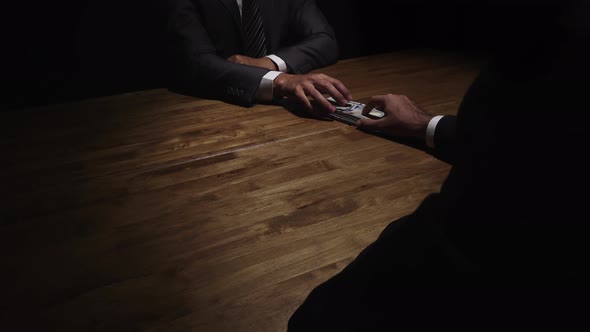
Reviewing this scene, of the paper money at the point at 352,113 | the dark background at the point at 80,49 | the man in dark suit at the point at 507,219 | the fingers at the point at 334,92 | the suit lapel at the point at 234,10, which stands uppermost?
the man in dark suit at the point at 507,219

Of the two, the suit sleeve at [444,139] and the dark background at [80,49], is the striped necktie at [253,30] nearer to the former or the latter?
the dark background at [80,49]

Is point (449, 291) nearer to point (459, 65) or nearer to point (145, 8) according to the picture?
point (459, 65)

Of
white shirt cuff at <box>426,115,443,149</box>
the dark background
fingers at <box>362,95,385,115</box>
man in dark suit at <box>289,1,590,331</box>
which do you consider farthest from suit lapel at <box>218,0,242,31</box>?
man in dark suit at <box>289,1,590,331</box>

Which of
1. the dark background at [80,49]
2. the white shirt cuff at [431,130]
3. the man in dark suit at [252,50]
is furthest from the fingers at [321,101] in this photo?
the dark background at [80,49]

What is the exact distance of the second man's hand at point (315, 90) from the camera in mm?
1531

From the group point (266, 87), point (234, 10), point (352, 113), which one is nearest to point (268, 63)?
point (234, 10)

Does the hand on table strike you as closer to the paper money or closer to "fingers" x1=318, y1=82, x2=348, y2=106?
the paper money

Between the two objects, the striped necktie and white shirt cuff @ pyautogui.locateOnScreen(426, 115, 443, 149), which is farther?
the striped necktie

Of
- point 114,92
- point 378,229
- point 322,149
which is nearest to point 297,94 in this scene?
point 322,149

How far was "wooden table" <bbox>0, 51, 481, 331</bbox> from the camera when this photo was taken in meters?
0.78

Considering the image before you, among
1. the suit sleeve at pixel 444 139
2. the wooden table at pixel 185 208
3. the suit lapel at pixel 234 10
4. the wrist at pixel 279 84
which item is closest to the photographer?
the wooden table at pixel 185 208

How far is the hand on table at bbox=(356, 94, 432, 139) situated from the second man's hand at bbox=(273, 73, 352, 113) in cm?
16

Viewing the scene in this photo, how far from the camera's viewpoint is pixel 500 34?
40 cm

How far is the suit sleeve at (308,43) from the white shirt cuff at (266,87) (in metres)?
0.39
